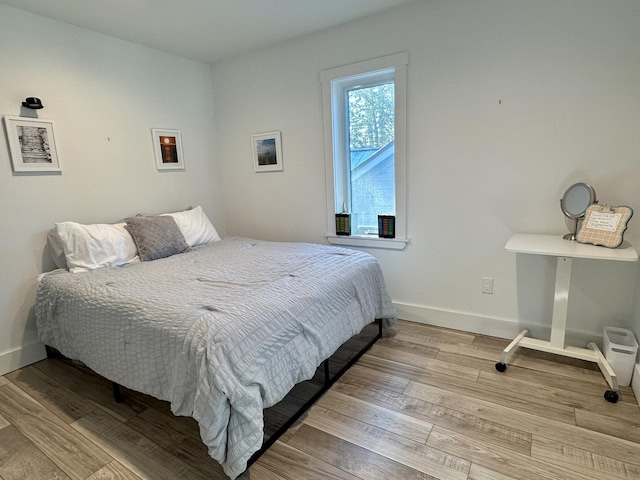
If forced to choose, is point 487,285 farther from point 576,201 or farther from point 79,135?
point 79,135

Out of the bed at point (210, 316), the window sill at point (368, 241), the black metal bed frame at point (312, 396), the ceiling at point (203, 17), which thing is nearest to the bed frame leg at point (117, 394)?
the black metal bed frame at point (312, 396)

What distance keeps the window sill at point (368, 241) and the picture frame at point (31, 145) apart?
7.28 ft

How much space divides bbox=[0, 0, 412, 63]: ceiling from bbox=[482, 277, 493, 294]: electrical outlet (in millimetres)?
2085

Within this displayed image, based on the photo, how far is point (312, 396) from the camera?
77.4 inches

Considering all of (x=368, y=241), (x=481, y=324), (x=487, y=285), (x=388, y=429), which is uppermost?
(x=368, y=241)

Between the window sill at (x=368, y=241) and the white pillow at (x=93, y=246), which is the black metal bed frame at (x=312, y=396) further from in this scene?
the white pillow at (x=93, y=246)

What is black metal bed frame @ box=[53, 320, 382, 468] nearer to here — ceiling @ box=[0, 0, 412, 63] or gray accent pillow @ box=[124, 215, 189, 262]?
gray accent pillow @ box=[124, 215, 189, 262]

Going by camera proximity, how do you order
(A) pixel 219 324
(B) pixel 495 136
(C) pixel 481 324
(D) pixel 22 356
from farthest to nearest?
(C) pixel 481 324 → (D) pixel 22 356 → (B) pixel 495 136 → (A) pixel 219 324

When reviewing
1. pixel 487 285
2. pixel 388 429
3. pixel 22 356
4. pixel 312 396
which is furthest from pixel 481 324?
pixel 22 356

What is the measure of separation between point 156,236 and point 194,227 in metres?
0.42

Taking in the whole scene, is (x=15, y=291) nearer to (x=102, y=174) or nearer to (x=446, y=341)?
(x=102, y=174)

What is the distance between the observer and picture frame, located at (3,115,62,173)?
231 cm

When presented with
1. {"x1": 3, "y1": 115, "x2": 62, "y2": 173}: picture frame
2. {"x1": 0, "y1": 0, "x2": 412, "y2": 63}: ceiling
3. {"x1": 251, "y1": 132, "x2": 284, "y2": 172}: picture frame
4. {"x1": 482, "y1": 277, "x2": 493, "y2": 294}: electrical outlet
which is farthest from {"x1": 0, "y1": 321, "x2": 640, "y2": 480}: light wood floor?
{"x1": 0, "y1": 0, "x2": 412, "y2": 63}: ceiling

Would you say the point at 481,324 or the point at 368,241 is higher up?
the point at 368,241
